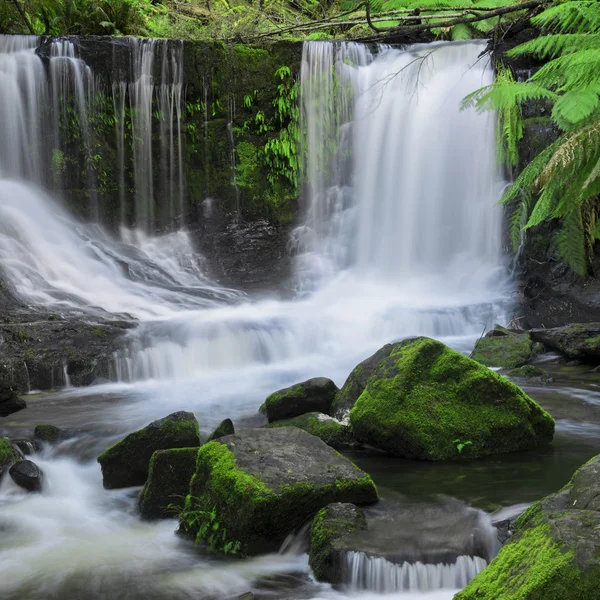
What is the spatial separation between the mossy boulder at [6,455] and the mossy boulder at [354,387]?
2647 mm

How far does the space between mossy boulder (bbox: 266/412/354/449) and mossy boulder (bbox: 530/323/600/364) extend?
4230 mm

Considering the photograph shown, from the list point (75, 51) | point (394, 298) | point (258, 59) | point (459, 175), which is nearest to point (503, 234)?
point (459, 175)

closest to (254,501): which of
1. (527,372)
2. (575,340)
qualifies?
(527,372)

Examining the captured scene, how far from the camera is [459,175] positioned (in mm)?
13266

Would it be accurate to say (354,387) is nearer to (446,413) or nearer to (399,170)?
(446,413)

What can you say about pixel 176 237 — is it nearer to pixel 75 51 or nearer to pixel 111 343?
pixel 75 51

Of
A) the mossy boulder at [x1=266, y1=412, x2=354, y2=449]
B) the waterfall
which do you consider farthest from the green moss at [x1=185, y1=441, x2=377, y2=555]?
the waterfall

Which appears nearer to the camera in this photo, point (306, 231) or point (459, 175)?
point (459, 175)

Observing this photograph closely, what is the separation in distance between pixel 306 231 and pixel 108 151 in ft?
14.5

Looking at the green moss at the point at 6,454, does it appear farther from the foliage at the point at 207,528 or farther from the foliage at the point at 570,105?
the foliage at the point at 570,105

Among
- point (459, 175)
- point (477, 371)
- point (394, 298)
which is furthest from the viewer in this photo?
point (459, 175)

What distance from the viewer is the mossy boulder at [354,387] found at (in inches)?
232

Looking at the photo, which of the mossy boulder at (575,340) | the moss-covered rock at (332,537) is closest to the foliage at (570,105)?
the moss-covered rock at (332,537)

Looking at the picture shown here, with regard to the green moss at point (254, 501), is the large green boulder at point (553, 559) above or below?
above
